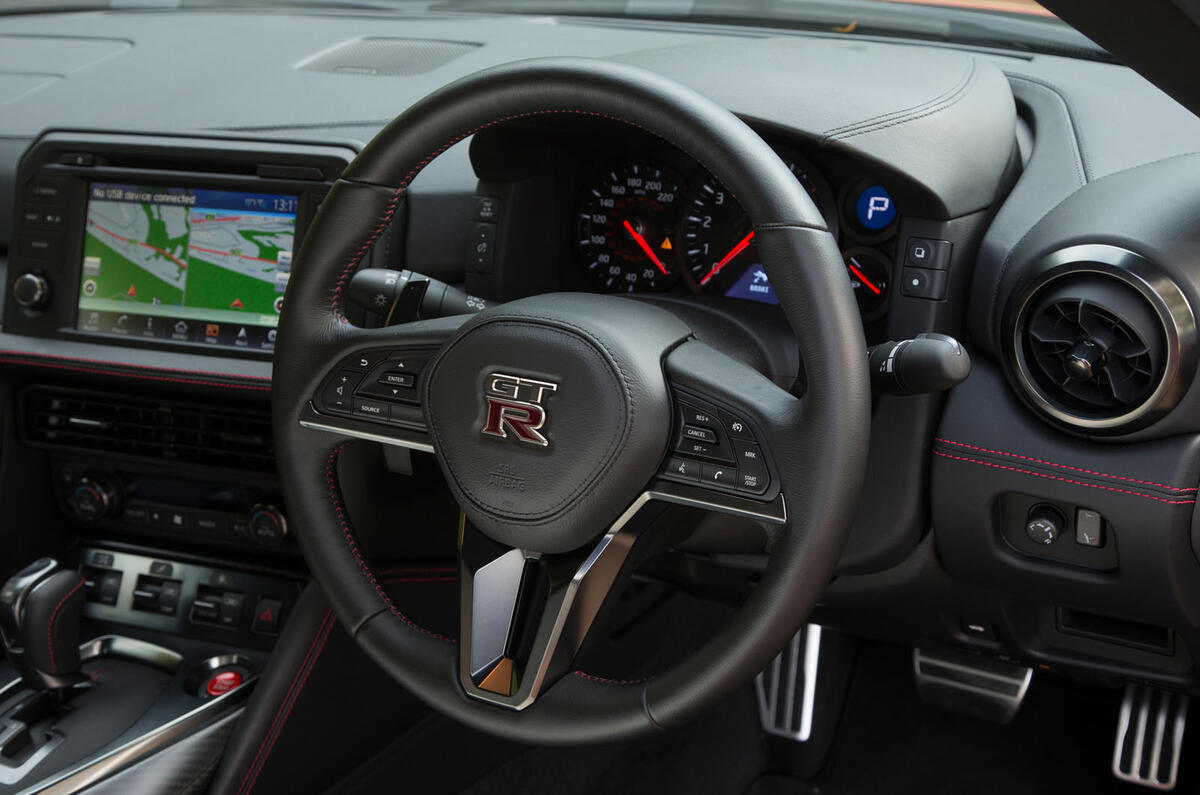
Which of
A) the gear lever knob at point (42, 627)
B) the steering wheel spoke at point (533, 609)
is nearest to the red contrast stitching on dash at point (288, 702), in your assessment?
the gear lever knob at point (42, 627)

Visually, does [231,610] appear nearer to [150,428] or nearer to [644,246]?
[150,428]

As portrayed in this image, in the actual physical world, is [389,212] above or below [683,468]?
above

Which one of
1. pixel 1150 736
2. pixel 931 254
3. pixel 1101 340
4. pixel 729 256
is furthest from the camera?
pixel 1150 736

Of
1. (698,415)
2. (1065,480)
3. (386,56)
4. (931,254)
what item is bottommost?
(1065,480)

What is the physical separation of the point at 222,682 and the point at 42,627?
252 mm

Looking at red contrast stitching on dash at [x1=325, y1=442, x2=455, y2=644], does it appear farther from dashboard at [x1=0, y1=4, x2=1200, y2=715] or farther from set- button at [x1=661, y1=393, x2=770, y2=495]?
set- button at [x1=661, y1=393, x2=770, y2=495]

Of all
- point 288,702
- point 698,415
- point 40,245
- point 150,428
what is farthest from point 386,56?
point 698,415

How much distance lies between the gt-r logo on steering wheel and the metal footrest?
96 cm

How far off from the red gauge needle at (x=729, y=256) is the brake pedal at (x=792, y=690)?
33.4 inches

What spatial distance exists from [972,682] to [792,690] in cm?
42

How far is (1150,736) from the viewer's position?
1892 millimetres

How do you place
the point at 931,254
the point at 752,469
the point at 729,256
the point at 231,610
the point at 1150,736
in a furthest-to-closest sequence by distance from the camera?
the point at 1150,736 → the point at 231,610 → the point at 729,256 → the point at 931,254 → the point at 752,469

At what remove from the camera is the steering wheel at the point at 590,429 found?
1.01m

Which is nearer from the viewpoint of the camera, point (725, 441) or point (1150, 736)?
point (725, 441)
